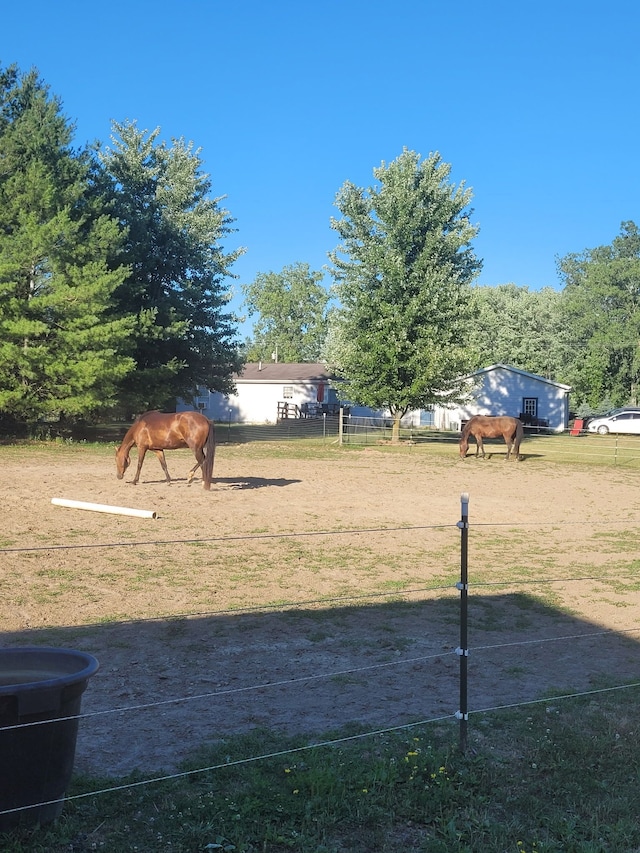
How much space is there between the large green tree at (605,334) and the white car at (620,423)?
530 inches

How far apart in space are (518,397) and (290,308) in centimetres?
5443

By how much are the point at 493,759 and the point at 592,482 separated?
58.5 ft

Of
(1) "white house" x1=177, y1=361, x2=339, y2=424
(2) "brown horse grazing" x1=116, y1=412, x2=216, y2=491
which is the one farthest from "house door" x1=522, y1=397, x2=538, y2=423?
(2) "brown horse grazing" x1=116, y1=412, x2=216, y2=491

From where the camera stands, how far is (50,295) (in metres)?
27.1

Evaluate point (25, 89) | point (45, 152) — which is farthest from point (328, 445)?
point (25, 89)

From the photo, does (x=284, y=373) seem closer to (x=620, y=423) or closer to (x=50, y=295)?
(x=620, y=423)

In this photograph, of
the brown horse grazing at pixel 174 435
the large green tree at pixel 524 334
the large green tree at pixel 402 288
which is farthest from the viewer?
the large green tree at pixel 524 334

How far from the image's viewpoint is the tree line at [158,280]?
2762 cm

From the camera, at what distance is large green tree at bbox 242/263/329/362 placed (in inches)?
3935

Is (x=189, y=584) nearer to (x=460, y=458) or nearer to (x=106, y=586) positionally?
(x=106, y=586)

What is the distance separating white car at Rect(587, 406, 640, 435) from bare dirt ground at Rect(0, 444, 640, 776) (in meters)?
31.9

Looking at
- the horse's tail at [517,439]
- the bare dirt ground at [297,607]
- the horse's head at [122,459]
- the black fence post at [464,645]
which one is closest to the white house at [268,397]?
the horse's tail at [517,439]

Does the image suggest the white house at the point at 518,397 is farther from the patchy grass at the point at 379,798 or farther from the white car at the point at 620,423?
the patchy grass at the point at 379,798

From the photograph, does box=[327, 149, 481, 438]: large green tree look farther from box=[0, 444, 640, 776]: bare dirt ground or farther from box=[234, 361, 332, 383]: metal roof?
box=[234, 361, 332, 383]: metal roof
